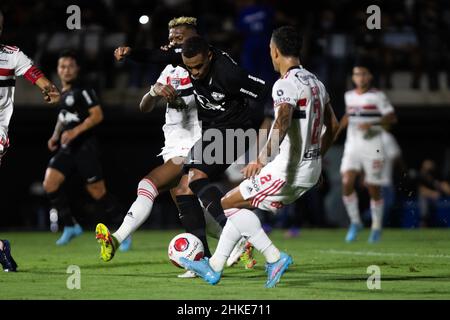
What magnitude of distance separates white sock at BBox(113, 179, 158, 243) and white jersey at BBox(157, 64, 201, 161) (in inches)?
22.1

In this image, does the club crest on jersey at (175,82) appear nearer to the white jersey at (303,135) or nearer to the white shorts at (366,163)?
the white jersey at (303,135)

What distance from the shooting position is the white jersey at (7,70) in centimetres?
964

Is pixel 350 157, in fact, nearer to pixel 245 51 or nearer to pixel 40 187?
pixel 245 51

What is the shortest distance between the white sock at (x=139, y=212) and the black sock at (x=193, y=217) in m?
0.45

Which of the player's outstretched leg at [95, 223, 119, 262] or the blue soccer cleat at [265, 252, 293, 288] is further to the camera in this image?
the player's outstretched leg at [95, 223, 119, 262]

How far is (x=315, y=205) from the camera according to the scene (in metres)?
20.3

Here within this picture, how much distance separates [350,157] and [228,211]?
762cm

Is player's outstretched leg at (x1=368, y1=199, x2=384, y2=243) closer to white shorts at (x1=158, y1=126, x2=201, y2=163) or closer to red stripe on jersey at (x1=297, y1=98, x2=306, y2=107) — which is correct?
white shorts at (x1=158, y1=126, x2=201, y2=163)

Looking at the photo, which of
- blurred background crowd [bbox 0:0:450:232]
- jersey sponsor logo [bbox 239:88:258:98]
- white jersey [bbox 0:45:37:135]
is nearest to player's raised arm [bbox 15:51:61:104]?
white jersey [bbox 0:45:37:135]

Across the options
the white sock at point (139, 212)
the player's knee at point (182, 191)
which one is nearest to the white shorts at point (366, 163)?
the player's knee at point (182, 191)

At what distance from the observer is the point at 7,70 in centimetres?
966

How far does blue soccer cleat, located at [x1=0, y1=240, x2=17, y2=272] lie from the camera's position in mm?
9516

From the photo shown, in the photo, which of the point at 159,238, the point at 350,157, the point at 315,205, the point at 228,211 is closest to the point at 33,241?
the point at 159,238

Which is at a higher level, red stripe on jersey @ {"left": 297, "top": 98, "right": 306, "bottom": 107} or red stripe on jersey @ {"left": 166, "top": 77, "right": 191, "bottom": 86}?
red stripe on jersey @ {"left": 166, "top": 77, "right": 191, "bottom": 86}
